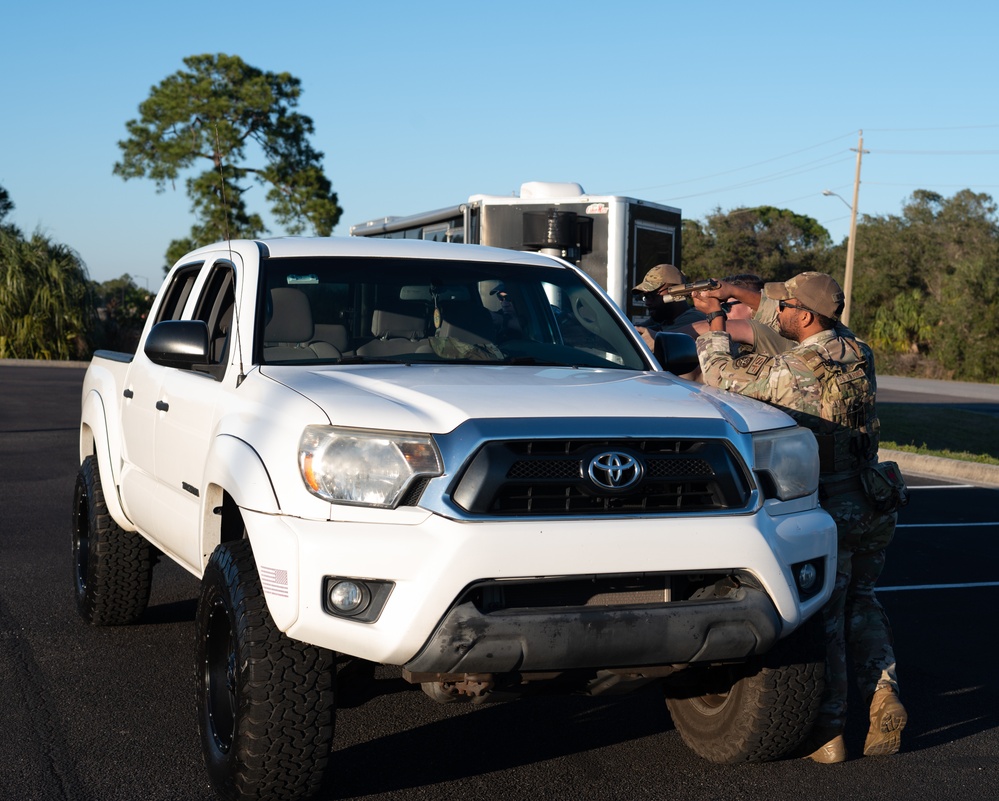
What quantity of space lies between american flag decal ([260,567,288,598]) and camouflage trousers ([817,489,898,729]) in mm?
2146

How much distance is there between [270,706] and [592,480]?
1206 millimetres

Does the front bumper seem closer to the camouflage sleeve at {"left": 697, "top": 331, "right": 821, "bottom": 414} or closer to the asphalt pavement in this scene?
the camouflage sleeve at {"left": 697, "top": 331, "right": 821, "bottom": 414}

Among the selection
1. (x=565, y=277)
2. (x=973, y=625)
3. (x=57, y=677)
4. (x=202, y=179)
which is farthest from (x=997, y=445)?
(x=202, y=179)

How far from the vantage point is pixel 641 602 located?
3.97 meters

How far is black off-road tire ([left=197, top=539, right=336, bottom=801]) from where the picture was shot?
386 centimetres

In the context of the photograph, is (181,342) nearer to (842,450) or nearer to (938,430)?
(842,450)

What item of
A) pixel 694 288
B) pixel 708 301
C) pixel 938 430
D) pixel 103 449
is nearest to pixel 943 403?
pixel 938 430

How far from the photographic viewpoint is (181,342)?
15.7 ft

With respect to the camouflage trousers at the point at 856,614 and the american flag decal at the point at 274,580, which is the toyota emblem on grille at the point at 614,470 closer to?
the american flag decal at the point at 274,580

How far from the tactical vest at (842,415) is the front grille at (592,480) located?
1150 millimetres

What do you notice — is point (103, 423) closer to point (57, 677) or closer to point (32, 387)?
point (57, 677)

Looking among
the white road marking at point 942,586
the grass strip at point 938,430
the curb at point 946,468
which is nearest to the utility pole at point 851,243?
the grass strip at point 938,430

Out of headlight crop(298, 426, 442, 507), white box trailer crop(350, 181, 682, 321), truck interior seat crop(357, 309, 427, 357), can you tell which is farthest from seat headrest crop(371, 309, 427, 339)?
white box trailer crop(350, 181, 682, 321)

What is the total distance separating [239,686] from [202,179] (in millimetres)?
38600
